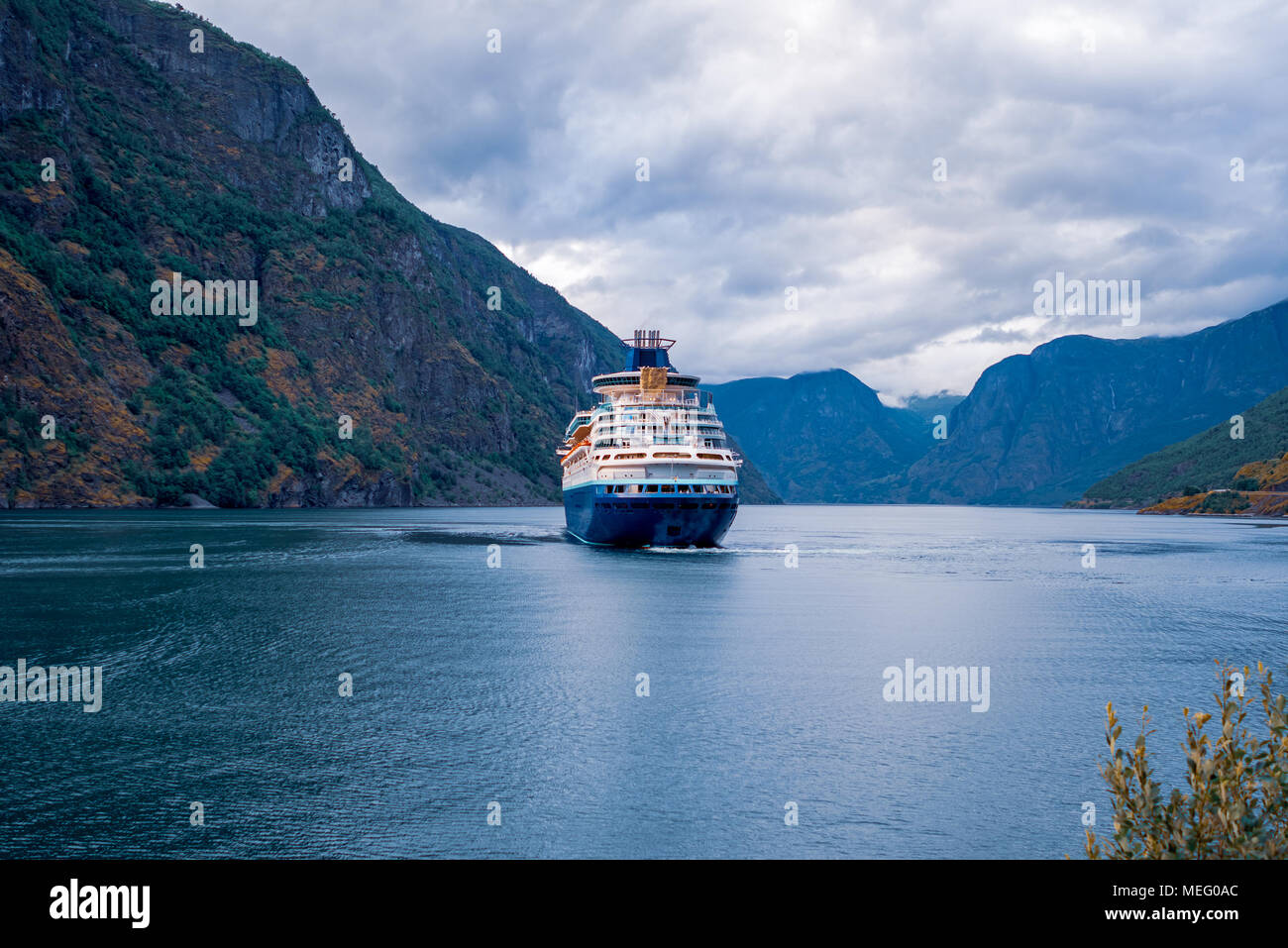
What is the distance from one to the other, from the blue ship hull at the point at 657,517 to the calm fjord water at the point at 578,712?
19.0 metres

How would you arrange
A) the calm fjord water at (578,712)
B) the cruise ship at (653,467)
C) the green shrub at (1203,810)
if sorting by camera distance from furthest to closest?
the cruise ship at (653,467)
the calm fjord water at (578,712)
the green shrub at (1203,810)

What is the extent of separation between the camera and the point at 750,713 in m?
26.7

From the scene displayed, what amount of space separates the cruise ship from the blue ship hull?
9 cm

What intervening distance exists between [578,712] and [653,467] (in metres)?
56.1

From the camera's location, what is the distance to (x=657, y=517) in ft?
276

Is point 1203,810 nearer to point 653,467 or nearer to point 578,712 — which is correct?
point 578,712

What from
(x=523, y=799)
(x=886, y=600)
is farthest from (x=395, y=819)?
(x=886, y=600)

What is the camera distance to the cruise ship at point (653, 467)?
82500 mm

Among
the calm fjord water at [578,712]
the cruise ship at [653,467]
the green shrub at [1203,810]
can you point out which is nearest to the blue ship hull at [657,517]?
the cruise ship at [653,467]

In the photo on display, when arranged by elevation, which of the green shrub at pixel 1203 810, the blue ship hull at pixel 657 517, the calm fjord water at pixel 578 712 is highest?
the blue ship hull at pixel 657 517

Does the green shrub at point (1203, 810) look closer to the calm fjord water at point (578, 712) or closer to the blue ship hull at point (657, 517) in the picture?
the calm fjord water at point (578, 712)

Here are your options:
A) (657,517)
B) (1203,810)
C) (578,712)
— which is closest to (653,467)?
(657,517)
